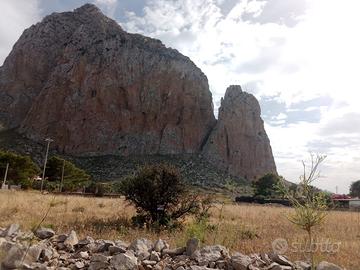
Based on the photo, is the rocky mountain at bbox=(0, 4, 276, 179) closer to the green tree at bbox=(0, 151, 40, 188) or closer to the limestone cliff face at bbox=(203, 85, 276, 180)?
the limestone cliff face at bbox=(203, 85, 276, 180)

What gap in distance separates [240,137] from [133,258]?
394 ft

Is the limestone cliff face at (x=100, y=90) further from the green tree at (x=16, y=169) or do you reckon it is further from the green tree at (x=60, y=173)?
the green tree at (x=16, y=169)

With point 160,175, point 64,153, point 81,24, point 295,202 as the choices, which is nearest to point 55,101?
point 64,153

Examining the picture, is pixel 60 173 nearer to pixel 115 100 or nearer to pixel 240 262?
pixel 240 262

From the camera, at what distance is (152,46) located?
123 meters

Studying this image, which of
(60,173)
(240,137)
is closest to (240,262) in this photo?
(60,173)

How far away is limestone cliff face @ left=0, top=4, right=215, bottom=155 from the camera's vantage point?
112188 mm

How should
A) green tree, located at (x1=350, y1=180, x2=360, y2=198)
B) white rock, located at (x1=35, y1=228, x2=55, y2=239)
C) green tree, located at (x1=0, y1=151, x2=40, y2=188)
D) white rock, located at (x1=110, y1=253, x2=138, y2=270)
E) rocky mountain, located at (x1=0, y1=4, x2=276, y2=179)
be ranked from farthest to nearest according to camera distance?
rocky mountain, located at (x1=0, y1=4, x2=276, y2=179), green tree, located at (x1=350, y1=180, x2=360, y2=198), green tree, located at (x1=0, y1=151, x2=40, y2=188), white rock, located at (x1=35, y1=228, x2=55, y2=239), white rock, located at (x1=110, y1=253, x2=138, y2=270)

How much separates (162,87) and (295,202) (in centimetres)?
11935

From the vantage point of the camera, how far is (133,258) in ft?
20.1

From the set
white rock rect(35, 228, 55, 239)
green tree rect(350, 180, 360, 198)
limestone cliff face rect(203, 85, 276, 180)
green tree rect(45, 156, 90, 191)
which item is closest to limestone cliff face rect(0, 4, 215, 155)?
limestone cliff face rect(203, 85, 276, 180)

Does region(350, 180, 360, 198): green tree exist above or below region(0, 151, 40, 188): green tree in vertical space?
above

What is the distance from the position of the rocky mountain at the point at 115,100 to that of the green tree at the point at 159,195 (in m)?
95.5

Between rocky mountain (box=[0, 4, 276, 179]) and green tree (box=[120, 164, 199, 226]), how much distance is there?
3759 inches
